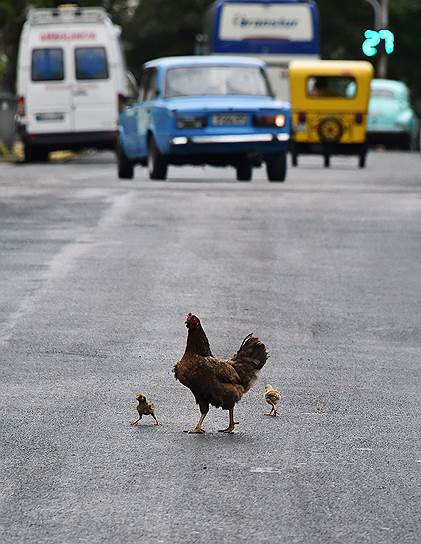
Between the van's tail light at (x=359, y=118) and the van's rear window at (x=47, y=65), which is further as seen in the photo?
the van's rear window at (x=47, y=65)

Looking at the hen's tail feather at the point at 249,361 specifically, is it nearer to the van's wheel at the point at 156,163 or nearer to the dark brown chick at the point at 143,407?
the dark brown chick at the point at 143,407

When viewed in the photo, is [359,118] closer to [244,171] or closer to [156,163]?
[244,171]

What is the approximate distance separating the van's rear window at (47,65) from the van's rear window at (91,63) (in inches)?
13.3

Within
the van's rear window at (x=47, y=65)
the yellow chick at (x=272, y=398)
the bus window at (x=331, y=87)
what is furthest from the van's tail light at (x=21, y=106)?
the yellow chick at (x=272, y=398)

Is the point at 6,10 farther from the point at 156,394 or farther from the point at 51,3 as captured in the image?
the point at 156,394

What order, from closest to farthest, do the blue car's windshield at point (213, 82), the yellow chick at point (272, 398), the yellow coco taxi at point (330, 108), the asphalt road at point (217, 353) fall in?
the asphalt road at point (217, 353) → the yellow chick at point (272, 398) → the blue car's windshield at point (213, 82) → the yellow coco taxi at point (330, 108)

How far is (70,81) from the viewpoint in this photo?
38.3m

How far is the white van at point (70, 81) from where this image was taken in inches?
1499

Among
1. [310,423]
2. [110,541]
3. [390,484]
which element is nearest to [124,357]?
[310,423]

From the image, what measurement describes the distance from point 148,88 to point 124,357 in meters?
17.6

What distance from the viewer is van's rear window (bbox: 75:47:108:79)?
38281 millimetres

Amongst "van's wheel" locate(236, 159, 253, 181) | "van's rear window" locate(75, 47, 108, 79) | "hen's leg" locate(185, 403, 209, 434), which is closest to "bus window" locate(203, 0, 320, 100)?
"van's rear window" locate(75, 47, 108, 79)

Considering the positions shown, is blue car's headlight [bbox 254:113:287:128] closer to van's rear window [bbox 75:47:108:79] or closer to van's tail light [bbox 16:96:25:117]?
van's rear window [bbox 75:47:108:79]

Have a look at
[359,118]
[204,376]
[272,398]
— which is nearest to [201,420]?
[204,376]
